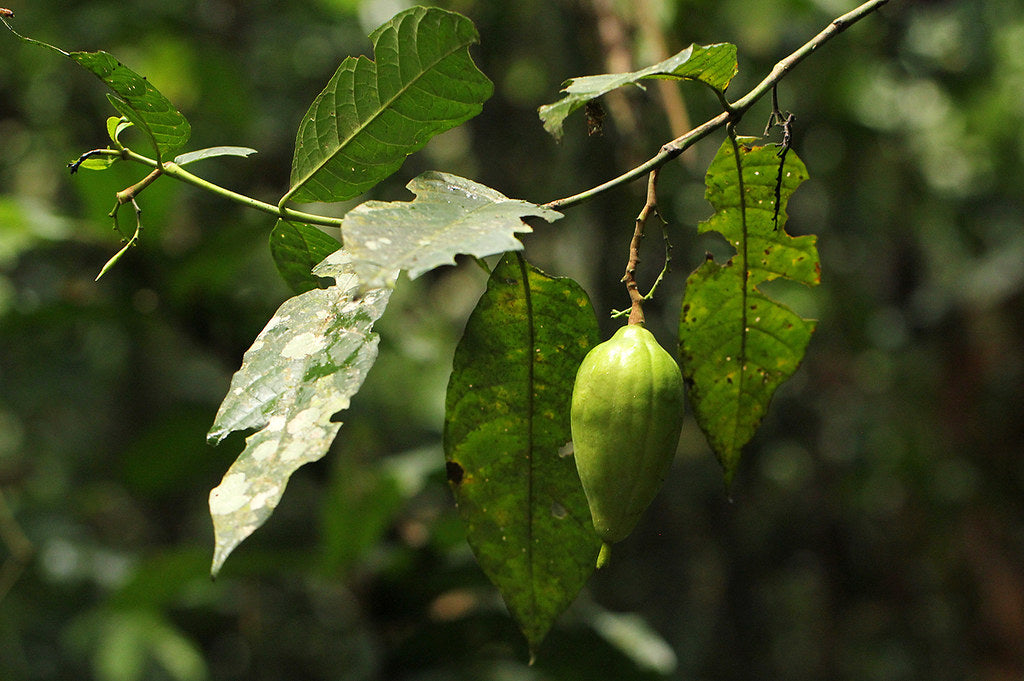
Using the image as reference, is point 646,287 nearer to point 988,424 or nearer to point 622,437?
point 988,424

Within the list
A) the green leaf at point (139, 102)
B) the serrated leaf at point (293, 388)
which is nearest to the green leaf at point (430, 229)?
the serrated leaf at point (293, 388)

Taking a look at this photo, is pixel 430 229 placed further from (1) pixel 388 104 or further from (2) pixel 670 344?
(2) pixel 670 344

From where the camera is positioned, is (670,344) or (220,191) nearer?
(220,191)

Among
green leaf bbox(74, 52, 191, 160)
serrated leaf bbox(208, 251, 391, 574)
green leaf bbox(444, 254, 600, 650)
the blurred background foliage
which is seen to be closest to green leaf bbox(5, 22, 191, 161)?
green leaf bbox(74, 52, 191, 160)

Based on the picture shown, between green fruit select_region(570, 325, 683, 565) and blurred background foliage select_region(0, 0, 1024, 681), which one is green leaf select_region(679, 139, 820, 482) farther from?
blurred background foliage select_region(0, 0, 1024, 681)

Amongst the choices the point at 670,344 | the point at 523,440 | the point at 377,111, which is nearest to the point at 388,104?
the point at 377,111

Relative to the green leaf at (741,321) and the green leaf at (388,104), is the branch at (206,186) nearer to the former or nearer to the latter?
the green leaf at (388,104)
